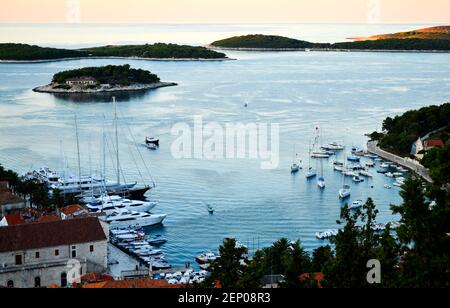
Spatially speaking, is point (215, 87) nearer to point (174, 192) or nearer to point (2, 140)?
point (2, 140)

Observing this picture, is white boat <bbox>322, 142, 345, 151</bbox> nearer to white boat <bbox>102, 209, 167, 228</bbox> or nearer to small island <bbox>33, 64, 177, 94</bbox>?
white boat <bbox>102, 209, 167, 228</bbox>

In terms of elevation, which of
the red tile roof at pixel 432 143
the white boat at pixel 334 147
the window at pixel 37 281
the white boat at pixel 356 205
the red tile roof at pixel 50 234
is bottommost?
the white boat at pixel 356 205

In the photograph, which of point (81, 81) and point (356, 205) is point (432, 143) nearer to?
point (356, 205)

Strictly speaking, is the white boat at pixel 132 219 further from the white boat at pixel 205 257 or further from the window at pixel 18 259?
the window at pixel 18 259

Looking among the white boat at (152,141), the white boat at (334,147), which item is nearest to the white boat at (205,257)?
the white boat at (334,147)

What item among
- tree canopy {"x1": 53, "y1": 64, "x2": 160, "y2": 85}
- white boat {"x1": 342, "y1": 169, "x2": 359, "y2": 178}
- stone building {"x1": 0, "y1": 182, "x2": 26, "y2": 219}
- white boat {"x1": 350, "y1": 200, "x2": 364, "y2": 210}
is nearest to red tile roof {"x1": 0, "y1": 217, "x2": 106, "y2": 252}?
stone building {"x1": 0, "y1": 182, "x2": 26, "y2": 219}
